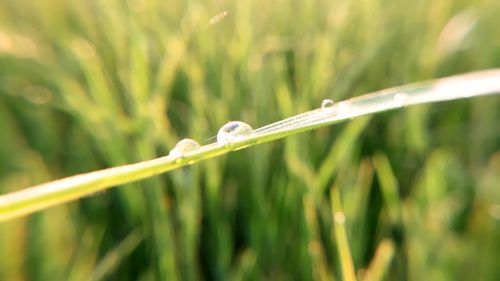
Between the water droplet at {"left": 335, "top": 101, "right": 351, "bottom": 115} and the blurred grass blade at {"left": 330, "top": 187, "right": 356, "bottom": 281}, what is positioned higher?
the water droplet at {"left": 335, "top": 101, "right": 351, "bottom": 115}

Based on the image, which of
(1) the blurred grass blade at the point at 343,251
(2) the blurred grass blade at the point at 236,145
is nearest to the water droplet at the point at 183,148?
(2) the blurred grass blade at the point at 236,145

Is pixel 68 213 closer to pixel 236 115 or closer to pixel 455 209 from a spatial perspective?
pixel 236 115

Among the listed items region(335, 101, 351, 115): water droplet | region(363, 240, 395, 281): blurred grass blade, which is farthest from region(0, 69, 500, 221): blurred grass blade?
region(363, 240, 395, 281): blurred grass blade

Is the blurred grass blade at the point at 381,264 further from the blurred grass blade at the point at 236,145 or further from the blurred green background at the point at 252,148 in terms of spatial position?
the blurred grass blade at the point at 236,145

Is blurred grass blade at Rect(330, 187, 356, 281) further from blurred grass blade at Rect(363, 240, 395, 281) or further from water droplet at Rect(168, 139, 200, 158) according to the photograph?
water droplet at Rect(168, 139, 200, 158)

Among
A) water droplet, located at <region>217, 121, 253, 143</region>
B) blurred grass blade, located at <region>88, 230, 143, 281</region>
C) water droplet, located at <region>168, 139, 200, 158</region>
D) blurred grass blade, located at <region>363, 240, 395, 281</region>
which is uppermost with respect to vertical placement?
blurred grass blade, located at <region>88, 230, 143, 281</region>
